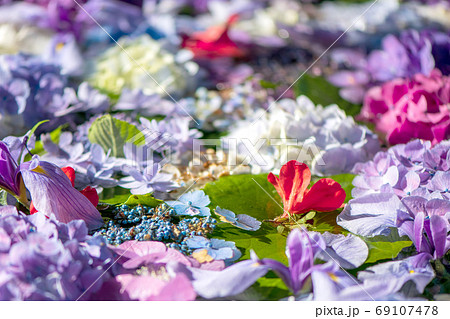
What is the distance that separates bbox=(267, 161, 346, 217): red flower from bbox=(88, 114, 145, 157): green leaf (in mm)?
273

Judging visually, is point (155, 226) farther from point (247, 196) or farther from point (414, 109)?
point (414, 109)

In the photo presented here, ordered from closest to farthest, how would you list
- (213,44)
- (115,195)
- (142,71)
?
(115,195), (142,71), (213,44)

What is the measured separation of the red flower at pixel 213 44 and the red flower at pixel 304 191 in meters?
0.77

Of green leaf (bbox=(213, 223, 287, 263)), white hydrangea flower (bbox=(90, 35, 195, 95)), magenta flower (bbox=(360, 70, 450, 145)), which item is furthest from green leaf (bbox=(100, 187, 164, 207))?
magenta flower (bbox=(360, 70, 450, 145))

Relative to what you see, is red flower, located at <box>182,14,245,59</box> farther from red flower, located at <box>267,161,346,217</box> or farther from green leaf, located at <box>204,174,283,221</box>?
red flower, located at <box>267,161,346,217</box>

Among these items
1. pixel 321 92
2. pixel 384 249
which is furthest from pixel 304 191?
pixel 321 92

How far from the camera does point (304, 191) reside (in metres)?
0.65

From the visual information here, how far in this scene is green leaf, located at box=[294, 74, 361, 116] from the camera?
110 cm

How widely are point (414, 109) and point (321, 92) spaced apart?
31cm

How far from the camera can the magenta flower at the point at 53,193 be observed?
0.59m

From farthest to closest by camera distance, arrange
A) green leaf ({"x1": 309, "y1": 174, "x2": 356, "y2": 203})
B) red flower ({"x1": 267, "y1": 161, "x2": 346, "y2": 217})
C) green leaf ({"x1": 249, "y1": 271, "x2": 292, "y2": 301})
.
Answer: green leaf ({"x1": 309, "y1": 174, "x2": 356, "y2": 203}), red flower ({"x1": 267, "y1": 161, "x2": 346, "y2": 217}), green leaf ({"x1": 249, "y1": 271, "x2": 292, "y2": 301})

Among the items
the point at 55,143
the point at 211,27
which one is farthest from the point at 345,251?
the point at 211,27

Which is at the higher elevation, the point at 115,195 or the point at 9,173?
the point at 9,173
